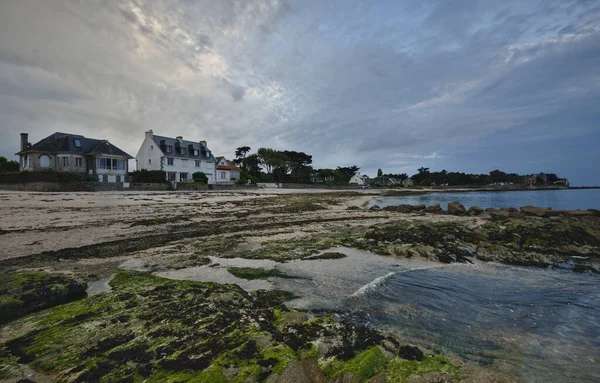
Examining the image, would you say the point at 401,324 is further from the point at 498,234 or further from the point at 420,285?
the point at 498,234

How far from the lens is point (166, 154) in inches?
1929

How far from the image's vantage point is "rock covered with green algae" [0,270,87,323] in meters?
3.62

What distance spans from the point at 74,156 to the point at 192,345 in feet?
160

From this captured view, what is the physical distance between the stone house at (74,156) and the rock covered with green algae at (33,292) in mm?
42609

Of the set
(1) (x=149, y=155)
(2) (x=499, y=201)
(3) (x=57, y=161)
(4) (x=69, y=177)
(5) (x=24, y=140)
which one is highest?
(5) (x=24, y=140)

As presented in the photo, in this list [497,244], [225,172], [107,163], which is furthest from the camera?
[225,172]

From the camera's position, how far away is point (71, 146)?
39219 millimetres

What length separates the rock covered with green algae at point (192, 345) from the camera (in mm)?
2480

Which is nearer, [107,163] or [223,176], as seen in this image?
[107,163]

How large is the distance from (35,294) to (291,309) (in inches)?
149

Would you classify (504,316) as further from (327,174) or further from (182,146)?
(327,174)

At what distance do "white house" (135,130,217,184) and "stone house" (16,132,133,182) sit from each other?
635 centimetres

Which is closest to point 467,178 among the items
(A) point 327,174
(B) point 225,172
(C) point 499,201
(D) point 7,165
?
(A) point 327,174

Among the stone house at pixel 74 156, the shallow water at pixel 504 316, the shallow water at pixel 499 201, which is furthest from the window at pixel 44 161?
the shallow water at pixel 504 316
